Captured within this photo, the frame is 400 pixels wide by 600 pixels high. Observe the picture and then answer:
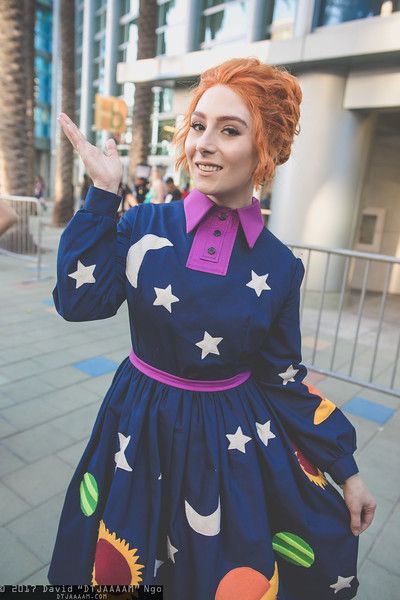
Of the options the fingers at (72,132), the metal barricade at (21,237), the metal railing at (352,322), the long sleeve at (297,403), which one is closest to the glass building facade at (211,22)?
the fingers at (72,132)

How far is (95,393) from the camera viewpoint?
3752 mm

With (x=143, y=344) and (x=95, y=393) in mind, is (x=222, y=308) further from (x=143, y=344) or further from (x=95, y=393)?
(x=95, y=393)

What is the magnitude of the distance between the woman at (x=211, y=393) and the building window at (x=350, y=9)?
23.1ft

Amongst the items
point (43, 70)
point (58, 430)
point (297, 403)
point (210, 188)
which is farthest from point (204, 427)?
point (43, 70)

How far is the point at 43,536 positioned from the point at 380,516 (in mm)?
1860

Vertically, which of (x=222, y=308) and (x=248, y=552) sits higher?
(x=222, y=308)

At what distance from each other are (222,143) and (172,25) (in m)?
18.7

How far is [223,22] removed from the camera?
1095 cm

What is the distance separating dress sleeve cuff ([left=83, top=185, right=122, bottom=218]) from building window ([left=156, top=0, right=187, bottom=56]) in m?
16.9

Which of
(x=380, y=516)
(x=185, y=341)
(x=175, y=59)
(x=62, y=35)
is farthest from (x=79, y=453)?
(x=62, y=35)

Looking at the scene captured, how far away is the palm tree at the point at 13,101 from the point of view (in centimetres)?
859

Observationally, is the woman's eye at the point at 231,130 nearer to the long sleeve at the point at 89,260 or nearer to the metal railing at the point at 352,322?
the long sleeve at the point at 89,260

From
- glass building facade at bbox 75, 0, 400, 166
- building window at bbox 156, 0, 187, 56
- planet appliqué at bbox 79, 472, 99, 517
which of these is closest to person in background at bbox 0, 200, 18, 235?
glass building facade at bbox 75, 0, 400, 166

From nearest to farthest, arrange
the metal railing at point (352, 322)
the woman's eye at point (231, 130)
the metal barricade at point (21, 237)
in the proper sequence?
the woman's eye at point (231, 130) → the metal railing at point (352, 322) → the metal barricade at point (21, 237)
